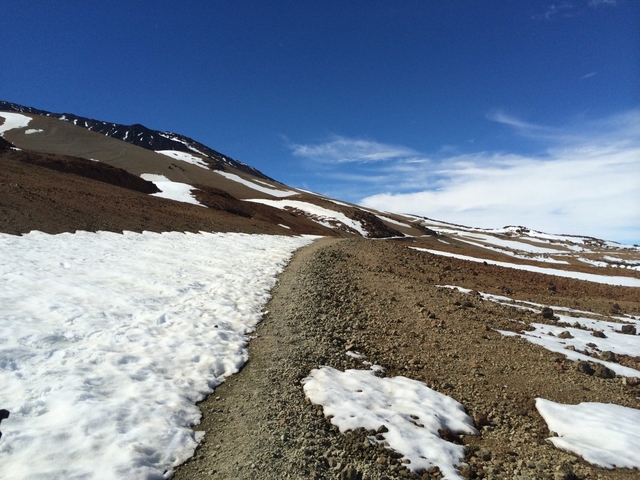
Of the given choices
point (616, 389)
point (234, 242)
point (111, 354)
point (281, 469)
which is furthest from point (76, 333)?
point (234, 242)

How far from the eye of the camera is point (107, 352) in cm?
767

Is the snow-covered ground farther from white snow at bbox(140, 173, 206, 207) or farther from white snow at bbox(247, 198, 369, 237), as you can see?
white snow at bbox(140, 173, 206, 207)

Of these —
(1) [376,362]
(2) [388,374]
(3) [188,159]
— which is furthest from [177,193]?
(3) [188,159]

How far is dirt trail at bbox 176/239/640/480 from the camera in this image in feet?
17.6

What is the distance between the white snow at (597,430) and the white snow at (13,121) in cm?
13892

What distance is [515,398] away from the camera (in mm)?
8086

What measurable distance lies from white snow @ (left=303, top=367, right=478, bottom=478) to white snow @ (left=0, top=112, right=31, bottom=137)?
136m

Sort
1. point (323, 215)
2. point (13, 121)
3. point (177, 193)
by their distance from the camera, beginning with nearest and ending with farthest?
point (177, 193) < point (323, 215) < point (13, 121)

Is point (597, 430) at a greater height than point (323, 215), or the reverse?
point (323, 215)

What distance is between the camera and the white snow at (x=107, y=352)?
16.2 ft

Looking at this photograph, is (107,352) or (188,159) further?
(188,159)

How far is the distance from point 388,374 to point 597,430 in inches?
162

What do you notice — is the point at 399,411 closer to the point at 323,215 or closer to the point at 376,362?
the point at 376,362

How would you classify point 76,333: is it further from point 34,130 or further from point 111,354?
point 34,130
